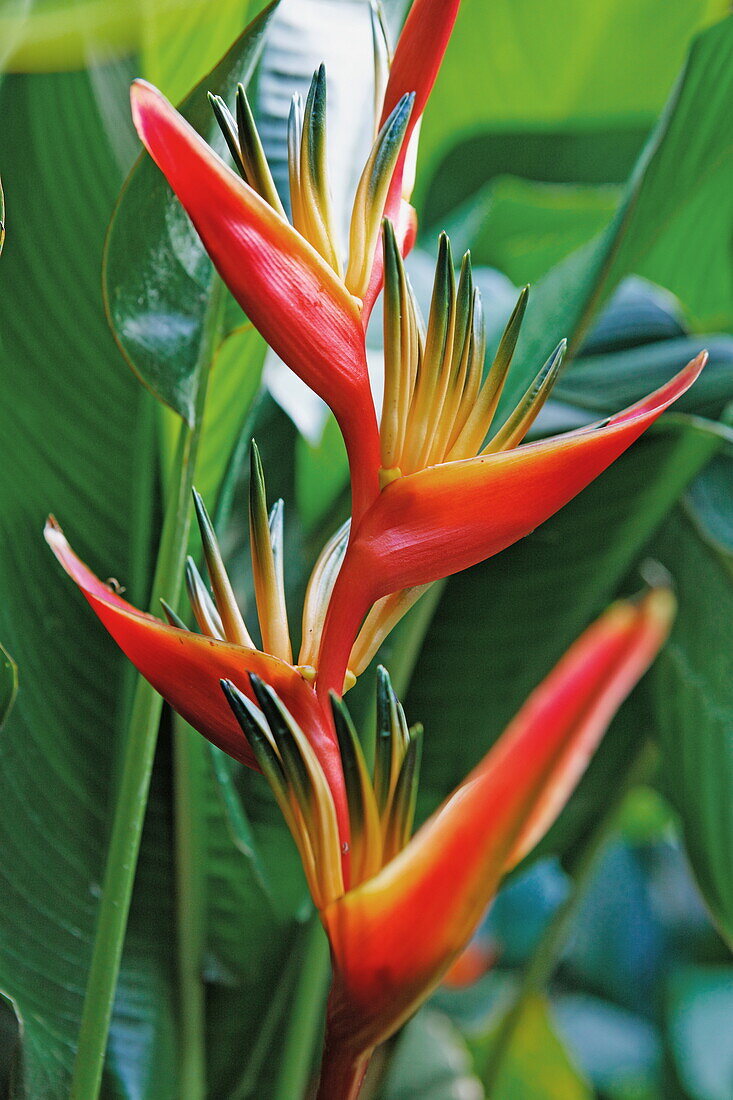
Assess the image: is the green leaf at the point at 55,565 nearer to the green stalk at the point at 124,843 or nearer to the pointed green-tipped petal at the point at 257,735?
the green stalk at the point at 124,843

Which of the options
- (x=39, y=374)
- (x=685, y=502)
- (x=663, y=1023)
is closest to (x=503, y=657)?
(x=685, y=502)

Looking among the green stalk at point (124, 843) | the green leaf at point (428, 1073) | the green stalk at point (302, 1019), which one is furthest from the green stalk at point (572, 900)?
the green stalk at point (124, 843)

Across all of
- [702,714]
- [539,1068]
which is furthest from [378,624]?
[539,1068]

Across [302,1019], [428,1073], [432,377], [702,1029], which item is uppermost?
[432,377]

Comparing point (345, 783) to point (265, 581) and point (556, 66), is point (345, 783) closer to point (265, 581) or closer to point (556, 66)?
point (265, 581)

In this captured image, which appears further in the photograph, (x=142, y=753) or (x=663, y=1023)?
(x=663, y=1023)

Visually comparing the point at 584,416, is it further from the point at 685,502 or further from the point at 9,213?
the point at 9,213

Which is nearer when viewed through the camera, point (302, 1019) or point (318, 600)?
point (318, 600)
